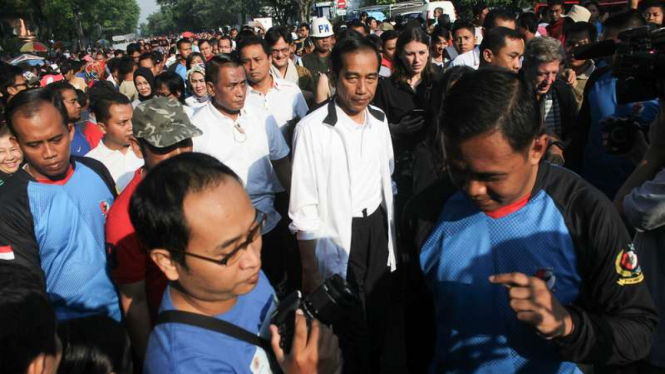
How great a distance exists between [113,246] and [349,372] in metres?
1.67

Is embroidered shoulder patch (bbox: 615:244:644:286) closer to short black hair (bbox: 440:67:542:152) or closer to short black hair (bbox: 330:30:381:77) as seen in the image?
short black hair (bbox: 440:67:542:152)

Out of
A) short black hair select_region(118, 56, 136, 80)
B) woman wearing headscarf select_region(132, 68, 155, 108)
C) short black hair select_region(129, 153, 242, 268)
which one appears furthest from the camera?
short black hair select_region(118, 56, 136, 80)

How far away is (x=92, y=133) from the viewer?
16.3 ft

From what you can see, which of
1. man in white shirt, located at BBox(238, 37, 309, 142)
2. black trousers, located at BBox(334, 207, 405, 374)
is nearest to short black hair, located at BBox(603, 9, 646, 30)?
black trousers, located at BBox(334, 207, 405, 374)

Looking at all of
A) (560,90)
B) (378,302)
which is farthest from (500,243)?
(560,90)

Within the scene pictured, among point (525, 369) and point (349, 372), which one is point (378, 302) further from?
point (525, 369)

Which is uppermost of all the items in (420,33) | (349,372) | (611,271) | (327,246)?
(420,33)

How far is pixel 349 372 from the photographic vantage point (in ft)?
10.3

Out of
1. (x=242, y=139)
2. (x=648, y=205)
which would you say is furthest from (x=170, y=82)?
(x=648, y=205)

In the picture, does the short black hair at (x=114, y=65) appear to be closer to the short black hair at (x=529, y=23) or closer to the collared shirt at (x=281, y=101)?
the collared shirt at (x=281, y=101)

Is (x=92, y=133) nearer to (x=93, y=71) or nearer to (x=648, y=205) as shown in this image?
(x=648, y=205)

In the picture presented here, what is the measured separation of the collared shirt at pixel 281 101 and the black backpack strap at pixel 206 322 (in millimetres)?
3248

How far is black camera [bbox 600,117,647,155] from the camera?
8.11 ft

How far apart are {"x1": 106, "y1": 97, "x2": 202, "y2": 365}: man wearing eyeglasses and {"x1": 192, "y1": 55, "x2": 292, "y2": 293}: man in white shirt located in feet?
2.31
